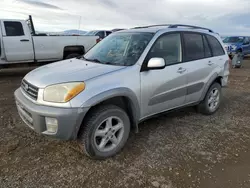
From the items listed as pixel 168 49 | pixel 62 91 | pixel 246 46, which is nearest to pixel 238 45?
pixel 246 46

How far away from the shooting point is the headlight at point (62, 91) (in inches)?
100

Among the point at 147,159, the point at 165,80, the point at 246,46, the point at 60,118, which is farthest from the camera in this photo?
the point at 246,46

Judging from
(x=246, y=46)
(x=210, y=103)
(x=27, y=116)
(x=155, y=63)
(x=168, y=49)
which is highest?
(x=168, y=49)

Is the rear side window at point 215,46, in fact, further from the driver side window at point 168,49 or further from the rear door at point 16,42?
the rear door at point 16,42

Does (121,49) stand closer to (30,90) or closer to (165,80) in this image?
(165,80)

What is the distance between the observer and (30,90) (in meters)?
2.85

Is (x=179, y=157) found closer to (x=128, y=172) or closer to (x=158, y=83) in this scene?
(x=128, y=172)

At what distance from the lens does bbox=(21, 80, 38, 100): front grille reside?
272 centimetres

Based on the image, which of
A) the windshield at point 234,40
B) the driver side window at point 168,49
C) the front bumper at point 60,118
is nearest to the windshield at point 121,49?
the driver side window at point 168,49

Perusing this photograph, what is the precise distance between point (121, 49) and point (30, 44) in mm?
5531

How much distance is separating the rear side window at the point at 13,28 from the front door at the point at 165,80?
610 centimetres

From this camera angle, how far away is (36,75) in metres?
3.02

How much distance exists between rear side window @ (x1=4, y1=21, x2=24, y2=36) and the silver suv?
16.6 feet

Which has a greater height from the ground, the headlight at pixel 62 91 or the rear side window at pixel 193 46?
the rear side window at pixel 193 46
